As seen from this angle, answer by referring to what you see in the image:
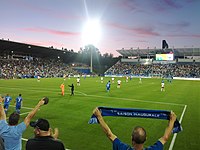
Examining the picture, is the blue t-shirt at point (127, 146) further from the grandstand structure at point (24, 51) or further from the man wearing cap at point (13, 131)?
the grandstand structure at point (24, 51)

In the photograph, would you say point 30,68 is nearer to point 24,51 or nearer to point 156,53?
point 24,51

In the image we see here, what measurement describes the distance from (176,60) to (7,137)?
4017 inches

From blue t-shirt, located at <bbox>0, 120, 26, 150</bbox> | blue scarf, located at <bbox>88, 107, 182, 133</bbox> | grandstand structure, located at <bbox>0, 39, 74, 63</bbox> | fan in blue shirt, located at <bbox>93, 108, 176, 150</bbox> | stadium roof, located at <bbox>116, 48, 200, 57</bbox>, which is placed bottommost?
blue t-shirt, located at <bbox>0, 120, 26, 150</bbox>

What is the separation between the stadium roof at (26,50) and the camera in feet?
226

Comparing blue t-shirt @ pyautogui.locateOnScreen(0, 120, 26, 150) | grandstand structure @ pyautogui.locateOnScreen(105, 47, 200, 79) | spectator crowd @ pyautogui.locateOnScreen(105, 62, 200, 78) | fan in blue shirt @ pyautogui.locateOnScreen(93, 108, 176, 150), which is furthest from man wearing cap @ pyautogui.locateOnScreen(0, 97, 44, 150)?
spectator crowd @ pyautogui.locateOnScreen(105, 62, 200, 78)

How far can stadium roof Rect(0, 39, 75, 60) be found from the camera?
6882 cm

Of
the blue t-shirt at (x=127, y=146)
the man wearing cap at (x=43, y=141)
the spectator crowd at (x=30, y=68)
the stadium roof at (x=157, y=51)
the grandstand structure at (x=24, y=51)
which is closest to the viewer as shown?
the blue t-shirt at (x=127, y=146)

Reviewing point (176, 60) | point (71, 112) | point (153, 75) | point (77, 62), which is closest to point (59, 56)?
point (77, 62)

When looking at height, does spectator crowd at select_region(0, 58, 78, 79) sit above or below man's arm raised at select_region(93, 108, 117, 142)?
above

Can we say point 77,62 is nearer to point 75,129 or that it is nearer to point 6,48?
point 6,48

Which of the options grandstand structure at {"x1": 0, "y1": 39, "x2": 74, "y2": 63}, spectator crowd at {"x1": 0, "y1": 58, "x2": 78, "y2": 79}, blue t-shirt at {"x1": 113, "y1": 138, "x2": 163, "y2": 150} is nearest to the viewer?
blue t-shirt at {"x1": 113, "y1": 138, "x2": 163, "y2": 150}

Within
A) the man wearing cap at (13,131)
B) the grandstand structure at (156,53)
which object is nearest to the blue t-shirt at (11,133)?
the man wearing cap at (13,131)

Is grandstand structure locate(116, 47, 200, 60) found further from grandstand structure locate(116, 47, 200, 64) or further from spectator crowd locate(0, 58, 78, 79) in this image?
spectator crowd locate(0, 58, 78, 79)

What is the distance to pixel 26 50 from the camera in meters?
80.1
